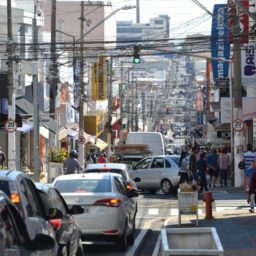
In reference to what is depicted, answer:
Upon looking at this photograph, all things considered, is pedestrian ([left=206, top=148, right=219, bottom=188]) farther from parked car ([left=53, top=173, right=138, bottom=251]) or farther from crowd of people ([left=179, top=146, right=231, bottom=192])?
parked car ([left=53, top=173, right=138, bottom=251])

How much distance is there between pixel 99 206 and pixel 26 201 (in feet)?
18.9

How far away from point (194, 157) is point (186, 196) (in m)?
15.3

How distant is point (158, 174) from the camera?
1364 inches

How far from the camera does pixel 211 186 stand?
130ft

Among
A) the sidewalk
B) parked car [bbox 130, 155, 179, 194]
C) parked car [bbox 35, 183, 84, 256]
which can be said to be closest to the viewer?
parked car [bbox 35, 183, 84, 256]

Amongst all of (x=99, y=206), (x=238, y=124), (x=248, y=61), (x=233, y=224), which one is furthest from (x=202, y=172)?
(x=99, y=206)

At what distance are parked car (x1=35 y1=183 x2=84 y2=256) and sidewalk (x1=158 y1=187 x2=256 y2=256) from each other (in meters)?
3.73

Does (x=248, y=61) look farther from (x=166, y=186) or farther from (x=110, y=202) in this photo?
(x=110, y=202)

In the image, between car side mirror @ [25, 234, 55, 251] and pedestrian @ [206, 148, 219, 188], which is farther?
pedestrian @ [206, 148, 219, 188]

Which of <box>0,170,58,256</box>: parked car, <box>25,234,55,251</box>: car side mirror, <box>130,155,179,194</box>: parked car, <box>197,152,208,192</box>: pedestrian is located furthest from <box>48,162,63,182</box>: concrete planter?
<box>25,234,55,251</box>: car side mirror

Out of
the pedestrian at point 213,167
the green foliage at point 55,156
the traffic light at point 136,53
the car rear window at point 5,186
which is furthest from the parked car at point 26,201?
the green foliage at point 55,156

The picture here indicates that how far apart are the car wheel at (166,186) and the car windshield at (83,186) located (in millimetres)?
18218

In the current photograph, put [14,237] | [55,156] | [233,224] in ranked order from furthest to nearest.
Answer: [55,156]
[233,224]
[14,237]

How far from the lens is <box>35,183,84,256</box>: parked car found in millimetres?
10711
